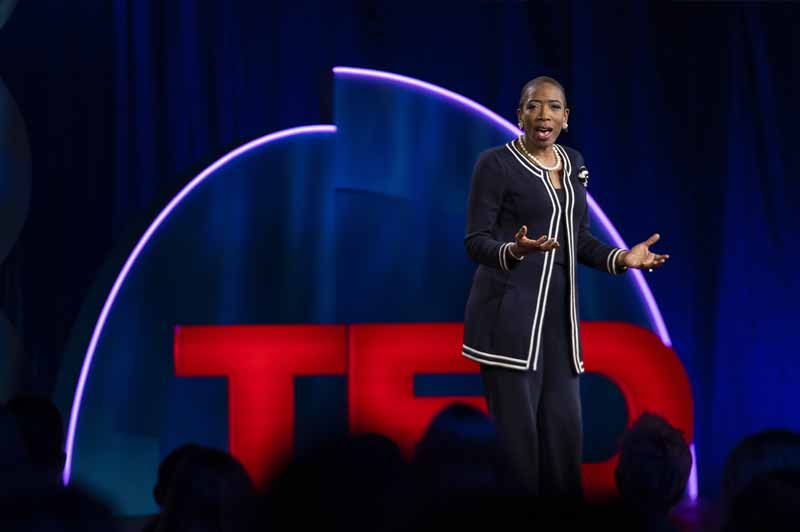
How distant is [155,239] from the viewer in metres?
3.66

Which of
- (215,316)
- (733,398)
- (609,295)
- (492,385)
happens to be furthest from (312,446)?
(733,398)

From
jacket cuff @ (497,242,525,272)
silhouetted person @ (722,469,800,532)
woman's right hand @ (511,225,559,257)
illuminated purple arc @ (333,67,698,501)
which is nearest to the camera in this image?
silhouetted person @ (722,469,800,532)

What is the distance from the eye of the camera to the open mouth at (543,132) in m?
2.56

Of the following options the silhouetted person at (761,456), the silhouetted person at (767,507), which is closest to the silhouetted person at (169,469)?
the silhouetted person at (767,507)

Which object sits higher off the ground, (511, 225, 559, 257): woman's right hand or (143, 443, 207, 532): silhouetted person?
(511, 225, 559, 257): woman's right hand

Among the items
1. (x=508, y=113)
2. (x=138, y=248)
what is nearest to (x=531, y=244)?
(x=138, y=248)

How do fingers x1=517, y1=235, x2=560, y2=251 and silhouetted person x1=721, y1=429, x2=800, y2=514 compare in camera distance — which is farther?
fingers x1=517, y1=235, x2=560, y2=251

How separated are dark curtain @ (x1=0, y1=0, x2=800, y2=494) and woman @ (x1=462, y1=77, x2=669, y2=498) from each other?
1.35 m

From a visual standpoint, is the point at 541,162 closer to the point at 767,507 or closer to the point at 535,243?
the point at 535,243

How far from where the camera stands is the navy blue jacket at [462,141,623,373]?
2.50m

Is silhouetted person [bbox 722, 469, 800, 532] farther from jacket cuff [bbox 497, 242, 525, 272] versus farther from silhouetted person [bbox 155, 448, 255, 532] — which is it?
jacket cuff [bbox 497, 242, 525, 272]

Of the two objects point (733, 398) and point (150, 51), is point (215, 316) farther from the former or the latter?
point (733, 398)

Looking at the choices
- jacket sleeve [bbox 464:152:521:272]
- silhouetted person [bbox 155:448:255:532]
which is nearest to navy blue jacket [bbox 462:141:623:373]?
jacket sleeve [bbox 464:152:521:272]

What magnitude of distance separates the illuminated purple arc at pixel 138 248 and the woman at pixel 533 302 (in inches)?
54.7
